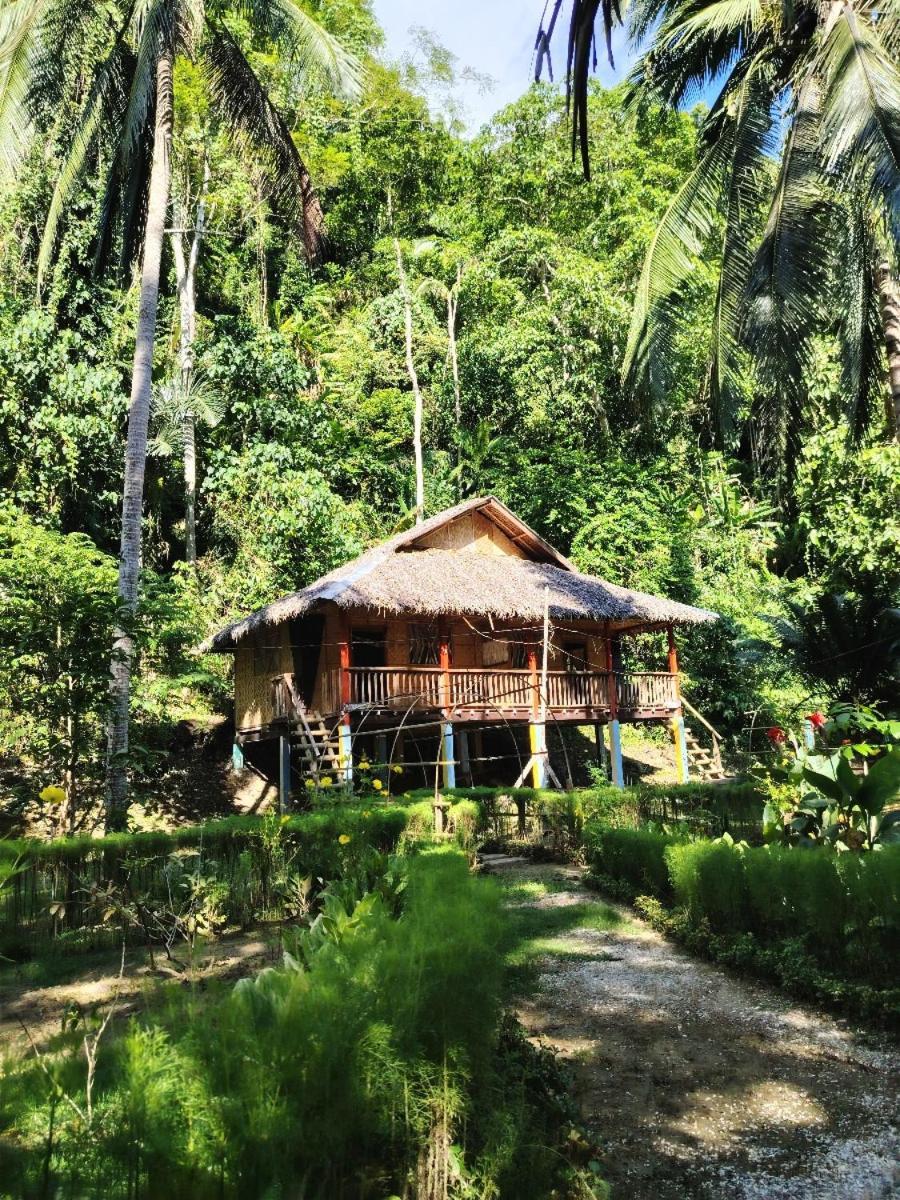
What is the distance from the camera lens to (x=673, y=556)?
23406 millimetres

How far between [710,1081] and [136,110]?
476 inches

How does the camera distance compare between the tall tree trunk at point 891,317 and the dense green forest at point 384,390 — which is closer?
the tall tree trunk at point 891,317

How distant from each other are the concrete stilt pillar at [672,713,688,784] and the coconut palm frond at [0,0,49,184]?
592 inches

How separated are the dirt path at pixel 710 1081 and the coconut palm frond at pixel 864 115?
5486 mm

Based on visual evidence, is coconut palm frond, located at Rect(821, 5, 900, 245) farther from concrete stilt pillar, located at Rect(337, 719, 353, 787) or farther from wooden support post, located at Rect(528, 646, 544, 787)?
concrete stilt pillar, located at Rect(337, 719, 353, 787)

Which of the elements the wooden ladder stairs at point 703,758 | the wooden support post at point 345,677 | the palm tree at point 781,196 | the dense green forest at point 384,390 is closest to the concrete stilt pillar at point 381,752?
the wooden support post at point 345,677

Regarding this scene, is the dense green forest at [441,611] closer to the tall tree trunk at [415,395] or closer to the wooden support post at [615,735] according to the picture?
the wooden support post at [615,735]

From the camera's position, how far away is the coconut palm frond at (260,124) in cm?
1203

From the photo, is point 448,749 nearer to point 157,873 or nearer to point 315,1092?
point 157,873

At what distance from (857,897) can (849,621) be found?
9246 mm

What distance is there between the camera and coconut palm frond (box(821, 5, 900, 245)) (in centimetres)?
635

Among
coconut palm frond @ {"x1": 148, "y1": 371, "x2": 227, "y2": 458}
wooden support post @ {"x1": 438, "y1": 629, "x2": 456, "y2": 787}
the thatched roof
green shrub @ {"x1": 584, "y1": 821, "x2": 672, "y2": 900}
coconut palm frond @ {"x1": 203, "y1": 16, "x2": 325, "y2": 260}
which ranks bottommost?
green shrub @ {"x1": 584, "y1": 821, "x2": 672, "y2": 900}

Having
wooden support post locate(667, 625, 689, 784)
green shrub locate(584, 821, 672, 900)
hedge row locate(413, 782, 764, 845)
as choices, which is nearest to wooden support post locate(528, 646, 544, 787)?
hedge row locate(413, 782, 764, 845)

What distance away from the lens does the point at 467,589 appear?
54.7ft
